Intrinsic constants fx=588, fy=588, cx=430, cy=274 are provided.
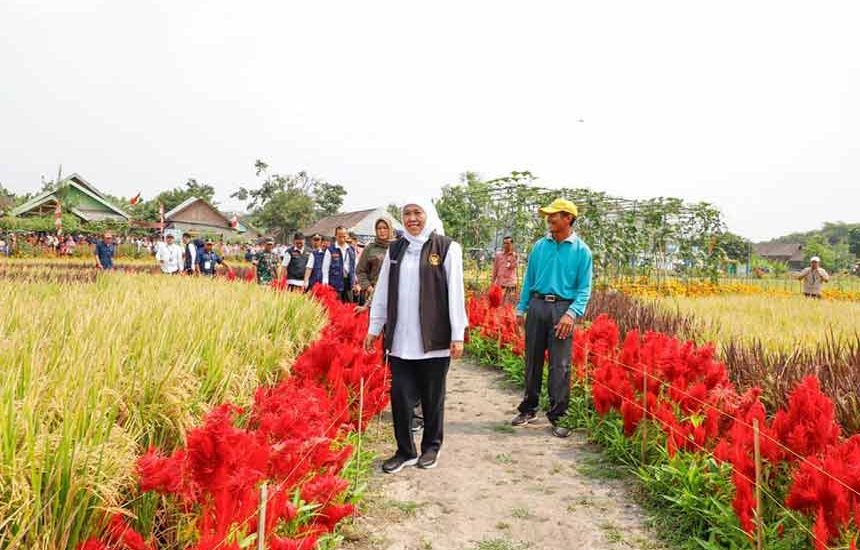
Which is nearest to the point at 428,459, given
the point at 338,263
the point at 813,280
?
the point at 338,263

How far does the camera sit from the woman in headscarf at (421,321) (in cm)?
348

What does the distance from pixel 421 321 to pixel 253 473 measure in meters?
1.96

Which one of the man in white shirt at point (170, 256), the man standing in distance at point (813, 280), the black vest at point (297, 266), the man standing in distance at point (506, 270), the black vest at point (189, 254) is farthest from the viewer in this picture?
the man standing in distance at point (813, 280)

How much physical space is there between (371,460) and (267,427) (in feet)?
5.81

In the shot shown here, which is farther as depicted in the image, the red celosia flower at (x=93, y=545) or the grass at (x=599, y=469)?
the grass at (x=599, y=469)

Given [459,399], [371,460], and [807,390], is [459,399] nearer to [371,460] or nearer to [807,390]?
[371,460]

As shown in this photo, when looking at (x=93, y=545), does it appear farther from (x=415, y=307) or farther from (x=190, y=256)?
(x=190, y=256)

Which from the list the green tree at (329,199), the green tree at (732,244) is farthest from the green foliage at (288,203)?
the green tree at (732,244)

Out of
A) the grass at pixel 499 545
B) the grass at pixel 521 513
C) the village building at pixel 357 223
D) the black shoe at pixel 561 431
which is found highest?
the village building at pixel 357 223

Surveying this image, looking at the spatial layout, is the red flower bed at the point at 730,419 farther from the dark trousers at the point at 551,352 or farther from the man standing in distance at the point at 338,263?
the man standing in distance at the point at 338,263

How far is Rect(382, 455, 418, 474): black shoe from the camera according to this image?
3480 mm

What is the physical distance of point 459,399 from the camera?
550cm

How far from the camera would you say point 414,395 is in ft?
12.0

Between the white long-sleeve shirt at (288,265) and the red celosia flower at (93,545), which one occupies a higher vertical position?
the white long-sleeve shirt at (288,265)
